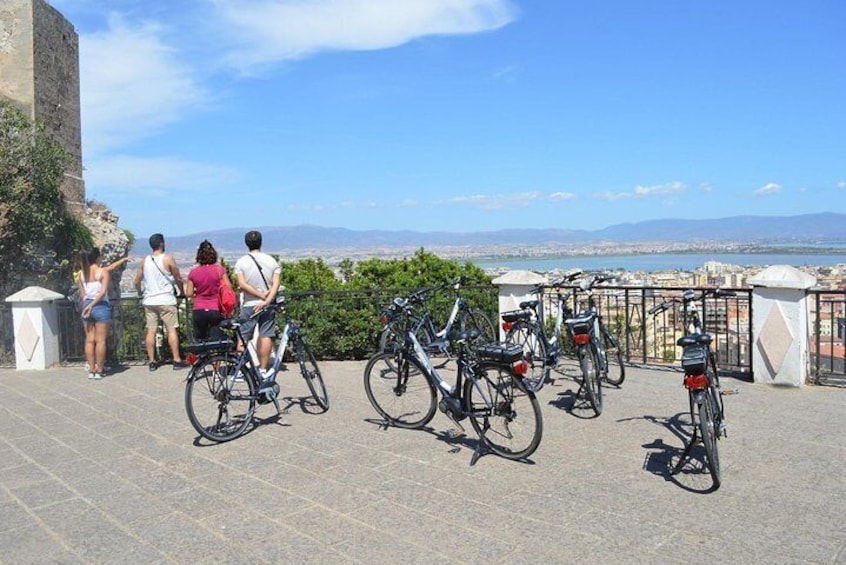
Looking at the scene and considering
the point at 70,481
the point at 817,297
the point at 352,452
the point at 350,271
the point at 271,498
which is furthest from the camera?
the point at 350,271

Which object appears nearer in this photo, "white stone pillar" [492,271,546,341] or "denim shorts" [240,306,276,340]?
"denim shorts" [240,306,276,340]

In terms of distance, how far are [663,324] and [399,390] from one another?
4784 mm

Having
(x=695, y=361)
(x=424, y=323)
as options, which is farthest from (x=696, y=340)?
(x=424, y=323)

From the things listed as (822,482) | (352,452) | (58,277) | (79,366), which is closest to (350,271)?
(79,366)

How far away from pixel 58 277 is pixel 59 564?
23932 millimetres

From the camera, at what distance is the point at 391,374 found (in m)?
6.75

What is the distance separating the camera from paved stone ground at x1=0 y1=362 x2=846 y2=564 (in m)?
4.00

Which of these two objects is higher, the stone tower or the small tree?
the stone tower

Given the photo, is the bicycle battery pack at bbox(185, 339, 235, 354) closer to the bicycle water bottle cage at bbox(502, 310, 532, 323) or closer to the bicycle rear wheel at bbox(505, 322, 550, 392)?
the bicycle water bottle cage at bbox(502, 310, 532, 323)

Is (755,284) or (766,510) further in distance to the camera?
(755,284)

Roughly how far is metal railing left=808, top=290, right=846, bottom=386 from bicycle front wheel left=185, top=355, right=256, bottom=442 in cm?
639

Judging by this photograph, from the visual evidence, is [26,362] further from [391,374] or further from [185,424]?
[391,374]

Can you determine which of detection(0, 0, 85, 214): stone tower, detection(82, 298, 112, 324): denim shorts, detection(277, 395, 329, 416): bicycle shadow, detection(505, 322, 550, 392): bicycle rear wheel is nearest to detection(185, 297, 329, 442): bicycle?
detection(277, 395, 329, 416): bicycle shadow

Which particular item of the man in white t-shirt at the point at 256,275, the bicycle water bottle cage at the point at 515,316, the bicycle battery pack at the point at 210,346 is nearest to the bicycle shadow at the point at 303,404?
the man in white t-shirt at the point at 256,275
